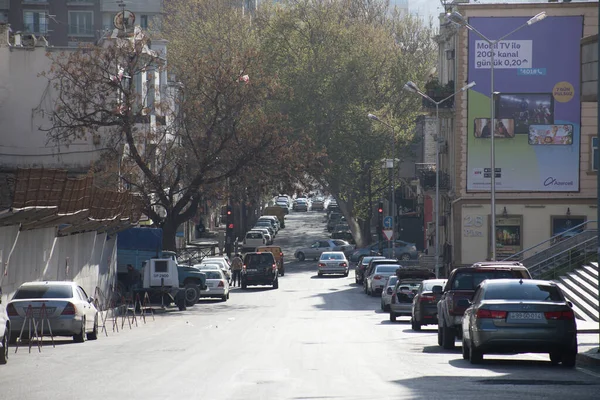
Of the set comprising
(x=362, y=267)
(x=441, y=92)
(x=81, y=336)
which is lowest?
(x=362, y=267)

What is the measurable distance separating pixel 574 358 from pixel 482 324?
175 cm

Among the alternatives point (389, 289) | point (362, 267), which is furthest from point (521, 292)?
point (362, 267)

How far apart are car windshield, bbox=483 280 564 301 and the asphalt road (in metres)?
1.18

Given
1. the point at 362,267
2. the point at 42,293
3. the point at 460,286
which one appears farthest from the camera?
the point at 362,267

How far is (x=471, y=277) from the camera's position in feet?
76.8

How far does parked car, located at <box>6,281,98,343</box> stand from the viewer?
2498 centimetres

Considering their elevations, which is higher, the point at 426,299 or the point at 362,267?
the point at 426,299

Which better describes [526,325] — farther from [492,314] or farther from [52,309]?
[52,309]

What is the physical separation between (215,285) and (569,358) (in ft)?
101

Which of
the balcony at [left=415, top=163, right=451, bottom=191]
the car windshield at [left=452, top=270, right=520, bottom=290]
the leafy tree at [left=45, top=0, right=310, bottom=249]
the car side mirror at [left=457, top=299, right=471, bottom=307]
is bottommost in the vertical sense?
the car side mirror at [left=457, top=299, right=471, bottom=307]

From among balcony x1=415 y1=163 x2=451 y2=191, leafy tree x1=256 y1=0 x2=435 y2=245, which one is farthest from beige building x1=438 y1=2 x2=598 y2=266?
leafy tree x1=256 y1=0 x2=435 y2=245

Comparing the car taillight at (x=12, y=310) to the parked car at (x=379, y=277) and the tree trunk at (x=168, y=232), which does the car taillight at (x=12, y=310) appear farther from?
the parked car at (x=379, y=277)

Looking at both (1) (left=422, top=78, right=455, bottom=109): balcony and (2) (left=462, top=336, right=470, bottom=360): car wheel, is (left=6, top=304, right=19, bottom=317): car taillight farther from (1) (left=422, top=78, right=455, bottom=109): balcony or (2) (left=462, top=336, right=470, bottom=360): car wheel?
(1) (left=422, top=78, right=455, bottom=109): balcony

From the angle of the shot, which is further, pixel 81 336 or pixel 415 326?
pixel 415 326
